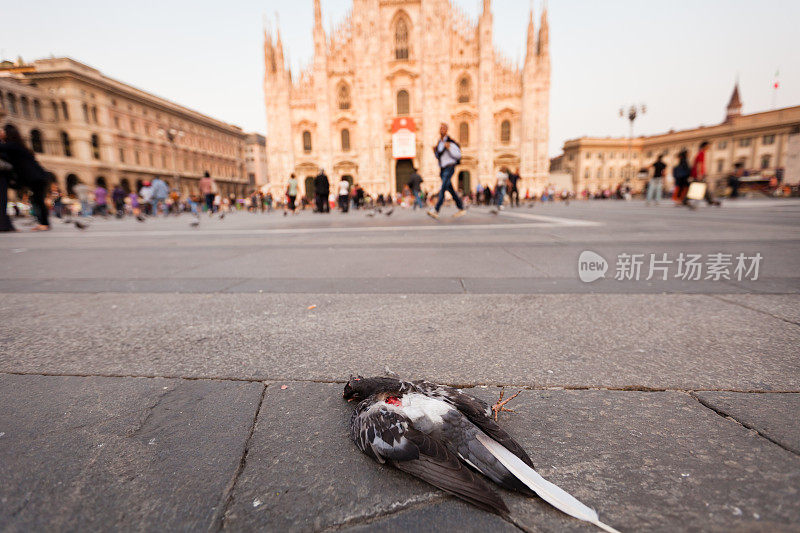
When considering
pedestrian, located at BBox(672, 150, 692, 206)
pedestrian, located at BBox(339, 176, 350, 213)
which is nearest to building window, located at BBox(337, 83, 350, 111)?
pedestrian, located at BBox(339, 176, 350, 213)

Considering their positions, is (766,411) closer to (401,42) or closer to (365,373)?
(365,373)

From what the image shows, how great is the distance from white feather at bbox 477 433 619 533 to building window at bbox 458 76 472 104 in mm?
36240

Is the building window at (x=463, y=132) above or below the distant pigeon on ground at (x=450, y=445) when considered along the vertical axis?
above

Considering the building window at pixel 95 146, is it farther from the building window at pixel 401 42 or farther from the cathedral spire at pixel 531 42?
the cathedral spire at pixel 531 42

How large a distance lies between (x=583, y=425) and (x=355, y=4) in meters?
38.4

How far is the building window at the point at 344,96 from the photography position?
33.5 m

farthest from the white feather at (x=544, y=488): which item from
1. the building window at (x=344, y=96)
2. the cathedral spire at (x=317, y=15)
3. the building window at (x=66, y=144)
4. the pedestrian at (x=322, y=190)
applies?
the building window at (x=66, y=144)

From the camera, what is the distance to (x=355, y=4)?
105 ft

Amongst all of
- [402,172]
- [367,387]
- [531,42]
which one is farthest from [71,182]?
[367,387]

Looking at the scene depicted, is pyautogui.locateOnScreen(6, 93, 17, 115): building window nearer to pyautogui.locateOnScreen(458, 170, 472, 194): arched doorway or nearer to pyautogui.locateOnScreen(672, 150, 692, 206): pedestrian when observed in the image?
pyautogui.locateOnScreen(458, 170, 472, 194): arched doorway

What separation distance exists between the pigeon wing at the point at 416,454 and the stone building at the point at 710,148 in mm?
45731

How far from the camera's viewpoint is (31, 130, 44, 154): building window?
34.6 meters

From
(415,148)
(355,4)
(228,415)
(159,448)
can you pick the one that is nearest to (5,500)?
(159,448)

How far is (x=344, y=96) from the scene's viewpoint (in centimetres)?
3369
